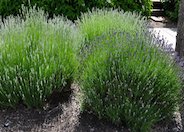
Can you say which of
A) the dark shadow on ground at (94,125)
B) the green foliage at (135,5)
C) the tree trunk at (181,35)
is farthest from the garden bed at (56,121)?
the green foliage at (135,5)

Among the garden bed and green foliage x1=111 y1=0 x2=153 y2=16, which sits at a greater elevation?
green foliage x1=111 y1=0 x2=153 y2=16

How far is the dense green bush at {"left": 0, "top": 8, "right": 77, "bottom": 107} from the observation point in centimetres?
290

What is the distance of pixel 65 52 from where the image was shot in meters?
3.14

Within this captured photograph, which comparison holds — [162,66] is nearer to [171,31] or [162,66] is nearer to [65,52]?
[65,52]

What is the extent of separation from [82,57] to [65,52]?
0.57 feet

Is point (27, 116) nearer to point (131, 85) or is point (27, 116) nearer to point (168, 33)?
point (131, 85)

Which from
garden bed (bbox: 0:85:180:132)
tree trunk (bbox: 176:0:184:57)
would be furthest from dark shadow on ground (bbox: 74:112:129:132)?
tree trunk (bbox: 176:0:184:57)

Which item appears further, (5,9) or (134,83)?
(5,9)

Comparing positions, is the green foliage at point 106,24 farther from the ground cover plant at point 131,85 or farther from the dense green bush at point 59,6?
the dense green bush at point 59,6

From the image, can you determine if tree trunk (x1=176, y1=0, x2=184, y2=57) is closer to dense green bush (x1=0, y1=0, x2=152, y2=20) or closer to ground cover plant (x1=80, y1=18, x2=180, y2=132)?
ground cover plant (x1=80, y1=18, x2=180, y2=132)

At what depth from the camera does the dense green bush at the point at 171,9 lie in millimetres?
7863

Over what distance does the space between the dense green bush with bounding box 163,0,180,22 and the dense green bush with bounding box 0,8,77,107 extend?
16.6 ft

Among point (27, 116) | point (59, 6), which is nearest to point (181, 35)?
point (27, 116)

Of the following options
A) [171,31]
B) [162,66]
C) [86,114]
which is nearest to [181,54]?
[162,66]
